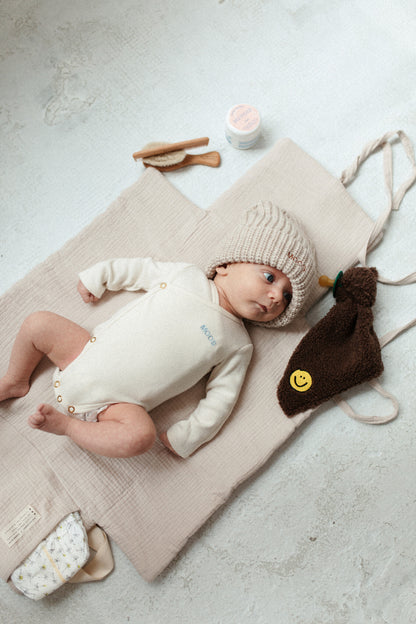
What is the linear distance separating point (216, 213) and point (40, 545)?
35.7 inches

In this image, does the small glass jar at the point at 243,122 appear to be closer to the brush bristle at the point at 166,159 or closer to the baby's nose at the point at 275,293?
the brush bristle at the point at 166,159

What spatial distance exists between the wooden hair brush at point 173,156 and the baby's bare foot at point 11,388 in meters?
0.68

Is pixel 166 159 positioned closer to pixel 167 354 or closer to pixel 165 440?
pixel 167 354

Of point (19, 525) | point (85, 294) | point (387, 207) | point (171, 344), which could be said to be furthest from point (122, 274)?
point (387, 207)

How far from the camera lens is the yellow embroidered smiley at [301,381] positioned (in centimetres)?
113

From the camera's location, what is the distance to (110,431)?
0.97 metres

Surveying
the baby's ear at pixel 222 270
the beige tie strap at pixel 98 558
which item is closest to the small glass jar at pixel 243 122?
the baby's ear at pixel 222 270

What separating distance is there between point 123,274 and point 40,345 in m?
0.25

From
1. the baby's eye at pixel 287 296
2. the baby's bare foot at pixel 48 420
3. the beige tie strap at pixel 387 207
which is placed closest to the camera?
the baby's bare foot at pixel 48 420

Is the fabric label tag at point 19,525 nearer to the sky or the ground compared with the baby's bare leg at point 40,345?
nearer to the ground

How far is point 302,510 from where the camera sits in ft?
3.79

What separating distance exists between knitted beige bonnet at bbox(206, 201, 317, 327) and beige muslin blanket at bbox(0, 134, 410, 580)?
145 millimetres

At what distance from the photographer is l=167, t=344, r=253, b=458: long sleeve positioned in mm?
1059

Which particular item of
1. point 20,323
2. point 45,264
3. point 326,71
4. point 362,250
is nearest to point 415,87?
A: point 326,71
